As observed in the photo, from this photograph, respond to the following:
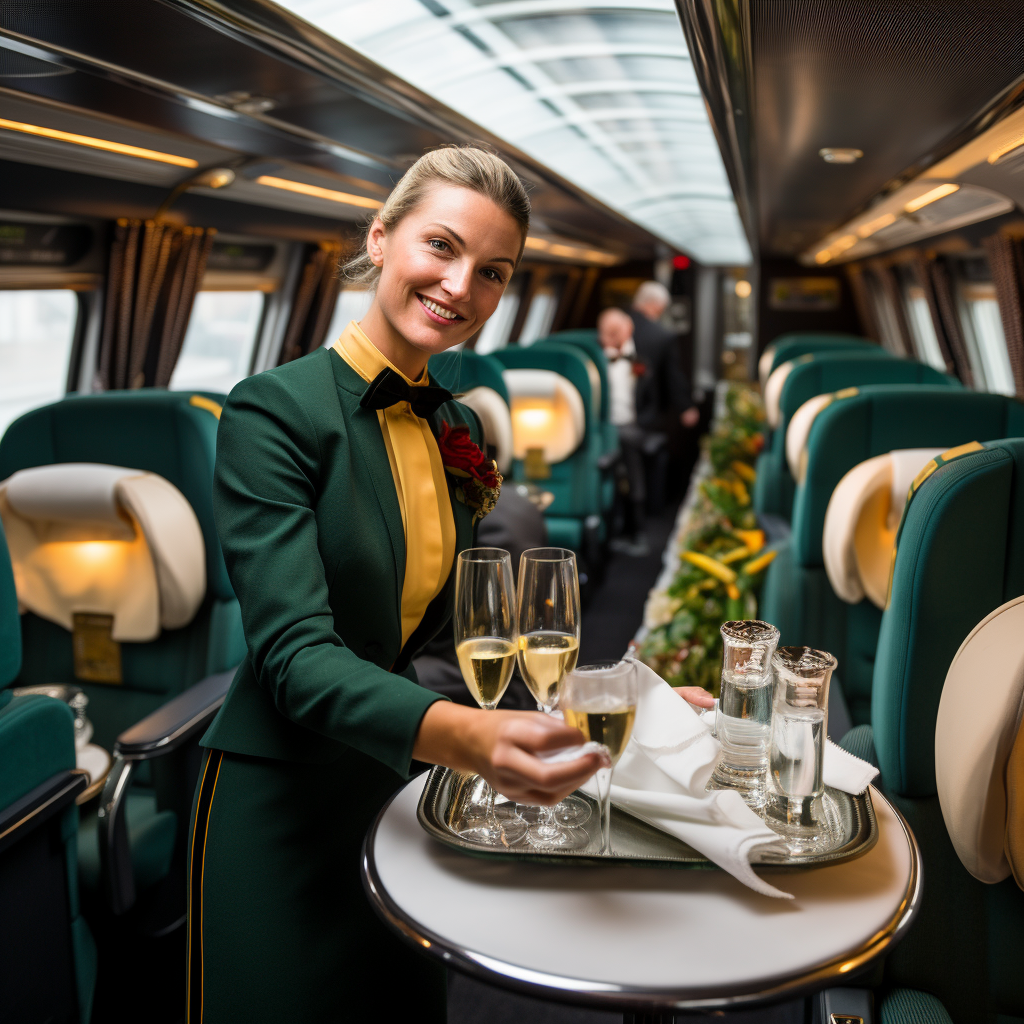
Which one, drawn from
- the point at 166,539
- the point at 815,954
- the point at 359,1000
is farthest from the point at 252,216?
the point at 815,954

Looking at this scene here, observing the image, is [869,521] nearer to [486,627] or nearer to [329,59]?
[486,627]

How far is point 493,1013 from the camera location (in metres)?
2.44

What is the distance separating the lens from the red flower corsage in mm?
1470

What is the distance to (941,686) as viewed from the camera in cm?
160

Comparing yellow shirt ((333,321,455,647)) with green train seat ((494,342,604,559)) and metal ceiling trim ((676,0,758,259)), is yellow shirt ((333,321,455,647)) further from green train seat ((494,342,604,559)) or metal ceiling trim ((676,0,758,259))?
green train seat ((494,342,604,559))

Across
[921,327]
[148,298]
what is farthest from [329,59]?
[921,327]

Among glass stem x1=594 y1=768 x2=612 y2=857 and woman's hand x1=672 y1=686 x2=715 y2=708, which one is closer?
glass stem x1=594 y1=768 x2=612 y2=857

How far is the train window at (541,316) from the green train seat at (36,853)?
11.4 metres

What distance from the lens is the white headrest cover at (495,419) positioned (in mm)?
4383

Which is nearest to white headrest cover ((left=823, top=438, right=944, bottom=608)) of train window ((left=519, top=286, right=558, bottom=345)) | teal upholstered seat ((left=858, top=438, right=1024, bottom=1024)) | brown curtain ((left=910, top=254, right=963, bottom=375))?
teal upholstered seat ((left=858, top=438, right=1024, bottom=1024))

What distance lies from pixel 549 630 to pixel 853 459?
2.04 metres

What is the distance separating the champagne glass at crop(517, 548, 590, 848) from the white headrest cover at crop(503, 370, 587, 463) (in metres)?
4.42

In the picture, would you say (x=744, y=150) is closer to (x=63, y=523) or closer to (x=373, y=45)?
(x=373, y=45)

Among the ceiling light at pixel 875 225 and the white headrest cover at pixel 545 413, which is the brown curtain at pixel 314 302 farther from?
the ceiling light at pixel 875 225
